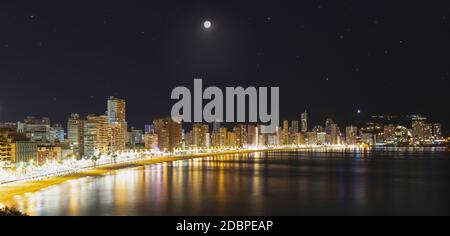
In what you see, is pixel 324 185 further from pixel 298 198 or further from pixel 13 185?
pixel 13 185

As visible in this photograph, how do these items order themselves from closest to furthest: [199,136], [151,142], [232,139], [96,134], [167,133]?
1. [96,134]
2. [151,142]
3. [167,133]
4. [199,136]
5. [232,139]

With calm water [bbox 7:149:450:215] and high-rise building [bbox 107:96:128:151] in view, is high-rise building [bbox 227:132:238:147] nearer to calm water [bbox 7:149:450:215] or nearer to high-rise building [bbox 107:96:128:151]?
high-rise building [bbox 107:96:128:151]

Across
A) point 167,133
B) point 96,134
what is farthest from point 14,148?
point 167,133

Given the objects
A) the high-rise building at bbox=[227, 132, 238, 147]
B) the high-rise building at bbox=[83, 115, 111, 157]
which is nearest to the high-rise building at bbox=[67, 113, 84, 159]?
the high-rise building at bbox=[83, 115, 111, 157]

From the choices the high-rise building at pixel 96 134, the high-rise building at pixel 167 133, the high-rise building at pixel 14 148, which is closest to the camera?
the high-rise building at pixel 14 148

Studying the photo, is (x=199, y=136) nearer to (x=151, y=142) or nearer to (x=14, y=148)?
(x=151, y=142)

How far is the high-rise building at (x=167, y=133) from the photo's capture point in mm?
90375

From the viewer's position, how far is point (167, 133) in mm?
91625

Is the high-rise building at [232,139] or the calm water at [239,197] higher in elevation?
the high-rise building at [232,139]

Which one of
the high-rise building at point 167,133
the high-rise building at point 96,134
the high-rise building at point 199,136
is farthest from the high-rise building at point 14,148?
the high-rise building at point 199,136

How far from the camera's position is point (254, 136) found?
122 m

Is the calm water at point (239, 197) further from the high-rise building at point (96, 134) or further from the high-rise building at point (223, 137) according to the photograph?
the high-rise building at point (223, 137)

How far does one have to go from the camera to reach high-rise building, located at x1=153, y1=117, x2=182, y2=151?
297 ft

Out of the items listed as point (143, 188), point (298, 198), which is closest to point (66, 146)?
point (143, 188)
